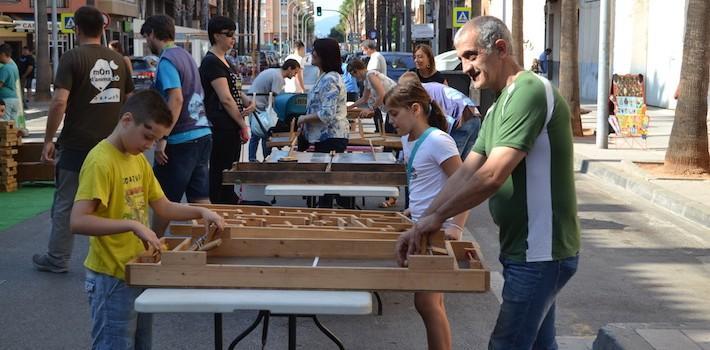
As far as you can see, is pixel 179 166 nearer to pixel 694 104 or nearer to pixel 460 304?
pixel 460 304

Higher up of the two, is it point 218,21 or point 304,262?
point 218,21

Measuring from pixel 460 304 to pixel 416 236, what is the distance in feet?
11.8

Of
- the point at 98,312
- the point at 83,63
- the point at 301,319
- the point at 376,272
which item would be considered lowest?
the point at 301,319

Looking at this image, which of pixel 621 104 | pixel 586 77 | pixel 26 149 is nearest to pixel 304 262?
pixel 26 149

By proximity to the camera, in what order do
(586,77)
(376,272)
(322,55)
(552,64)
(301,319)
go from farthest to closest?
(552,64) < (586,77) < (322,55) < (301,319) < (376,272)

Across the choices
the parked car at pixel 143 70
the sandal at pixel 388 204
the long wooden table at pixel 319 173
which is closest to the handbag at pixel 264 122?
the sandal at pixel 388 204

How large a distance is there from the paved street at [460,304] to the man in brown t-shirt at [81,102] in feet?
2.74

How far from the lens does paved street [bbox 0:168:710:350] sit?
6.70 m

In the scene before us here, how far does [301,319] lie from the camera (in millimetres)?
7191

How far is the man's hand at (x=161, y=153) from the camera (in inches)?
311

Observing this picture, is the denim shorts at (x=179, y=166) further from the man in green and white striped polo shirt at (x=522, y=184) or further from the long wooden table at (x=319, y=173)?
the man in green and white striped polo shirt at (x=522, y=184)

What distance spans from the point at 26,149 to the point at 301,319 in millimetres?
8315

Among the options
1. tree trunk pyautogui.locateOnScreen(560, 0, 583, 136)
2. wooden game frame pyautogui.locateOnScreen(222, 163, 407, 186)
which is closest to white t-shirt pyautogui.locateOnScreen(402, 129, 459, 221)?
wooden game frame pyautogui.locateOnScreen(222, 163, 407, 186)

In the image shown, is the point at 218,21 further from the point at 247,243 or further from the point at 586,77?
the point at 586,77
